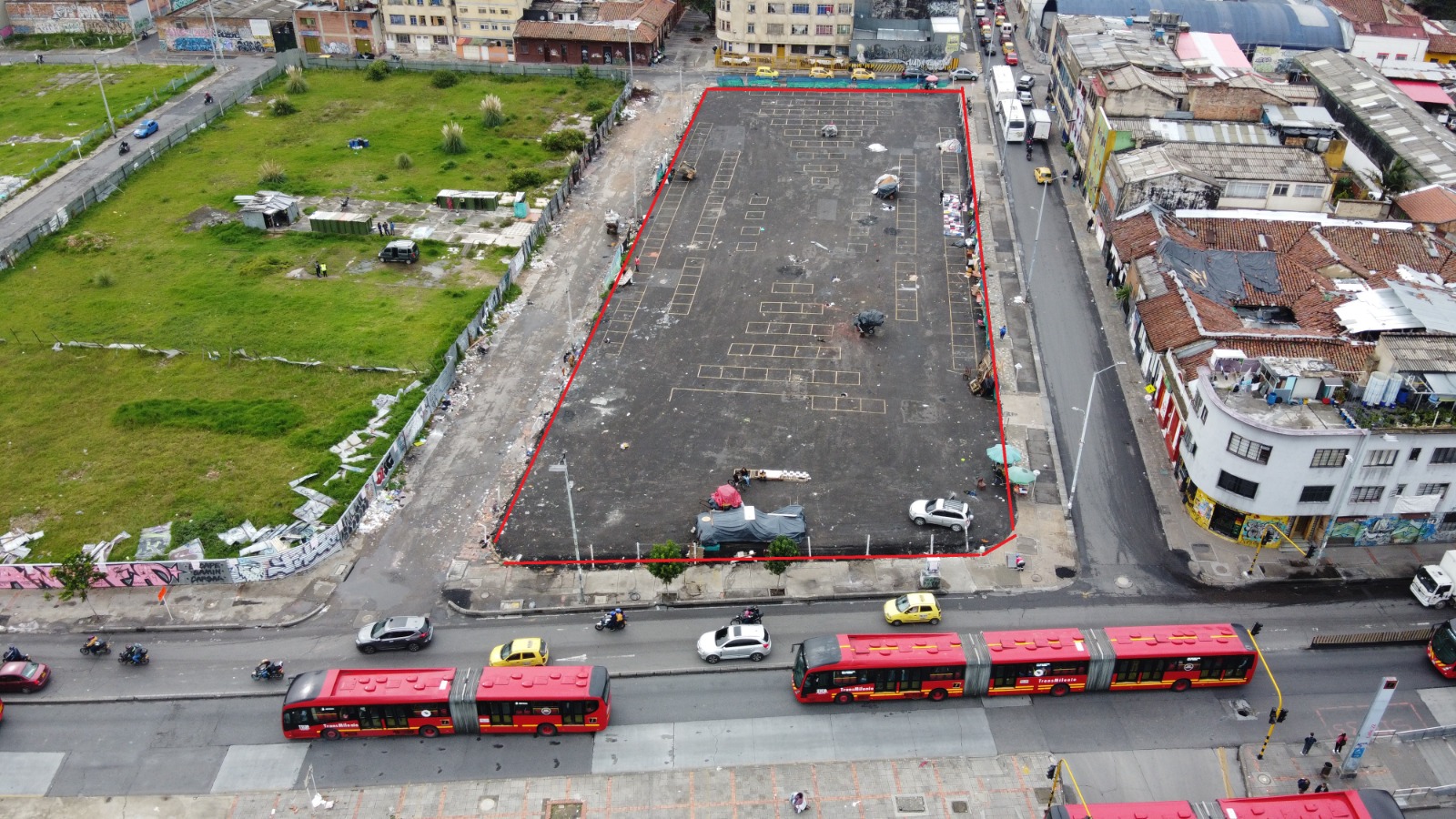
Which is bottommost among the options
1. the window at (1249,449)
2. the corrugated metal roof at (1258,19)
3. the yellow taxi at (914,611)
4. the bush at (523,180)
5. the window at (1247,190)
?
the yellow taxi at (914,611)

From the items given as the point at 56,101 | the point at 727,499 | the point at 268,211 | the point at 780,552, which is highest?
the point at 56,101

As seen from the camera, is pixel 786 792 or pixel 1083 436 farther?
pixel 1083 436

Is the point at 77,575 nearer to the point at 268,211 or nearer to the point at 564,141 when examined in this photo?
the point at 268,211

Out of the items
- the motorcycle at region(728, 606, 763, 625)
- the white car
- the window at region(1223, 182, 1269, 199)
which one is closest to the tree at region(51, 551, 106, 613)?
the motorcycle at region(728, 606, 763, 625)

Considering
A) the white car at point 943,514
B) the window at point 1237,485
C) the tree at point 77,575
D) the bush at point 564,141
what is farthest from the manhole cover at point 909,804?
the bush at point 564,141

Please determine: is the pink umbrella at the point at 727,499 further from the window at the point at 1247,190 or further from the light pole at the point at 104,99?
the light pole at the point at 104,99

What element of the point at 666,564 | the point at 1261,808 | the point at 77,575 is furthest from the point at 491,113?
the point at 1261,808
